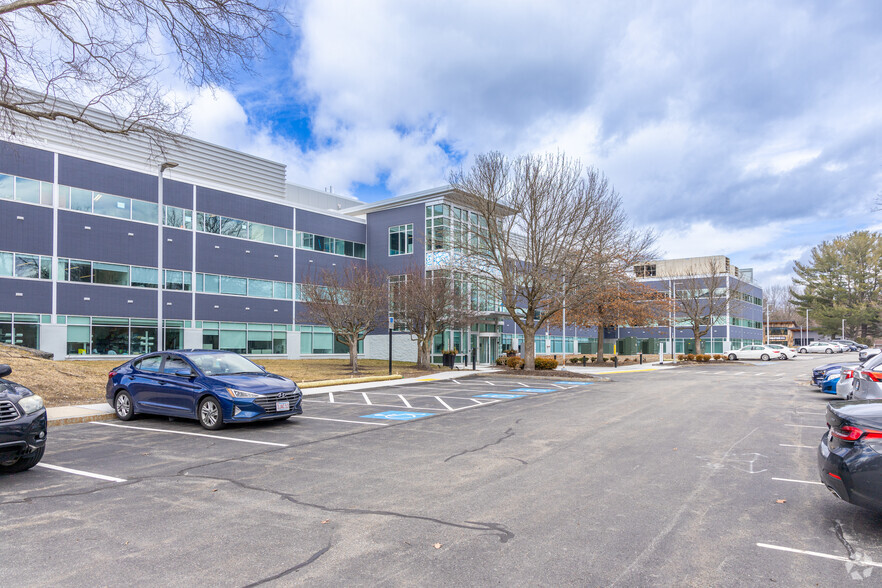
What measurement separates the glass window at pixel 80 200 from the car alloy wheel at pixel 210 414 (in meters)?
27.3

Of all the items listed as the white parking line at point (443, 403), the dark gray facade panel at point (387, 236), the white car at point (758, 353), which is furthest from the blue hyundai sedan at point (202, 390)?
the white car at point (758, 353)

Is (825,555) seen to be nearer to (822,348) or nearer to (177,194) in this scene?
A: (177,194)

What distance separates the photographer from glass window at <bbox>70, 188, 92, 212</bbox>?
3231 cm

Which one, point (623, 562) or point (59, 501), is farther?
point (59, 501)

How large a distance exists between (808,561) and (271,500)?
504 cm

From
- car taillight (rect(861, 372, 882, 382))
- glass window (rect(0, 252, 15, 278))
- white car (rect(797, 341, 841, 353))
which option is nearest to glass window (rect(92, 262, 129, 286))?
glass window (rect(0, 252, 15, 278))

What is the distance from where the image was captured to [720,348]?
224 feet

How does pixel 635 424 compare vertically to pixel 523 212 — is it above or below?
below

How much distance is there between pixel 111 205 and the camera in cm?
3375

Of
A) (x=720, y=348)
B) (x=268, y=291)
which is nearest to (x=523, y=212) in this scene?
(x=268, y=291)

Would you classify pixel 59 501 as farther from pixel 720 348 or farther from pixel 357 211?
pixel 720 348

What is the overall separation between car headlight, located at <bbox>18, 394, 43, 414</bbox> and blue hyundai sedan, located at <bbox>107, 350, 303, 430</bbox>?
140 inches

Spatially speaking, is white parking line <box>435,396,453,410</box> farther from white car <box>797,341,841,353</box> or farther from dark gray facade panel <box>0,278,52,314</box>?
white car <box>797,341,841,353</box>

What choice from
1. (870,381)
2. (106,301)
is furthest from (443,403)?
(106,301)
